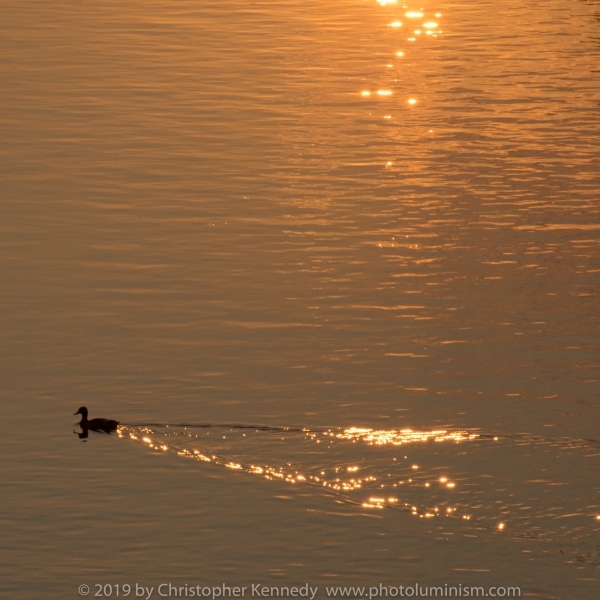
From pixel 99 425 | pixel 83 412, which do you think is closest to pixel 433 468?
pixel 99 425

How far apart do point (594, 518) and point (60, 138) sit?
18711 millimetres

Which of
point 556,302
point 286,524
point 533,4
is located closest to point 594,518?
point 286,524

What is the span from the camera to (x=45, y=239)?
29703mm

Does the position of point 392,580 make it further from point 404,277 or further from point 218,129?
point 218,129

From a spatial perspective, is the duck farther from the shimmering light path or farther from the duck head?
the shimmering light path

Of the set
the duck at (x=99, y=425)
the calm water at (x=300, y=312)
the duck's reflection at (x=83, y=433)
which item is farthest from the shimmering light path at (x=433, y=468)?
the duck's reflection at (x=83, y=433)

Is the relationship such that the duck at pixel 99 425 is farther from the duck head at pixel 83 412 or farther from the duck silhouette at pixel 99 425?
the duck head at pixel 83 412

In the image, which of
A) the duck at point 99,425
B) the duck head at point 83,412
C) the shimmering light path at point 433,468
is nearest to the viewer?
the shimmering light path at point 433,468

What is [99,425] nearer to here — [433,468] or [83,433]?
[83,433]

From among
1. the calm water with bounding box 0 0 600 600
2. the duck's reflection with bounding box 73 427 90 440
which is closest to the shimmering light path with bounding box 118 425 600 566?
the calm water with bounding box 0 0 600 600

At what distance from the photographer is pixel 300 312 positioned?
26641mm

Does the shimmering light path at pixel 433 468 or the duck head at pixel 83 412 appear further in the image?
the duck head at pixel 83 412

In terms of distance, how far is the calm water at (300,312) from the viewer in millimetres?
19750

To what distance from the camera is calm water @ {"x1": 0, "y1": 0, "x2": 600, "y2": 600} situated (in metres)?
19.8
